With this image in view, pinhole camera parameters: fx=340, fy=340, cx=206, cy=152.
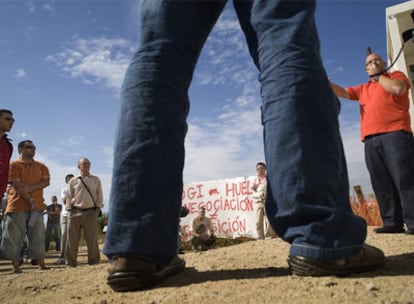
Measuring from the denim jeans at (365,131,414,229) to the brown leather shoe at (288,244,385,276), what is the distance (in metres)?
2.13

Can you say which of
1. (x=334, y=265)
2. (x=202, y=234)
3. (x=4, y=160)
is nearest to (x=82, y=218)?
(x=4, y=160)

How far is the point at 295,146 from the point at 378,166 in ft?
8.47

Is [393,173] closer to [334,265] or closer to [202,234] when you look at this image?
[334,265]

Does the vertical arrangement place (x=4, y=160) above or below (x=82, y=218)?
above

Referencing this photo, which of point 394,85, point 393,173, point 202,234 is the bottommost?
point 202,234

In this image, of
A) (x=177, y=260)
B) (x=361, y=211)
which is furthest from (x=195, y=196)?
(x=177, y=260)

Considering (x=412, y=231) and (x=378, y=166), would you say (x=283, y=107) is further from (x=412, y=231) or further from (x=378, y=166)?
(x=378, y=166)

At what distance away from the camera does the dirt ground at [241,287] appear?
3.30 ft

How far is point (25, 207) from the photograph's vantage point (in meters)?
5.05

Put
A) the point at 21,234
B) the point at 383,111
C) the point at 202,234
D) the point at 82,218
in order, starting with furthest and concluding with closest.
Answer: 1. the point at 202,234
2. the point at 82,218
3. the point at 21,234
4. the point at 383,111

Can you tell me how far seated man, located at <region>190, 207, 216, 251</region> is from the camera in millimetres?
9578

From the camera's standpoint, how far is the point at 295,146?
1.18 metres

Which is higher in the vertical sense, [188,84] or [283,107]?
[188,84]

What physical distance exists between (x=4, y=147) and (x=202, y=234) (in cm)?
640
